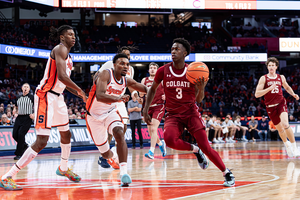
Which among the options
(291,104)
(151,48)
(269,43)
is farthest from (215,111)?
(269,43)

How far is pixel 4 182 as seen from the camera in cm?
455

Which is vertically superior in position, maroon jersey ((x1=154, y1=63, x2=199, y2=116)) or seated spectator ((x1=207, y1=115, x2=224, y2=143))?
maroon jersey ((x1=154, y1=63, x2=199, y2=116))

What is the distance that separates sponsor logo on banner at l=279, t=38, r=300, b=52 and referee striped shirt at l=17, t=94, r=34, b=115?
2630 centimetres

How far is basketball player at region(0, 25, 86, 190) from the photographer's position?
4.82m

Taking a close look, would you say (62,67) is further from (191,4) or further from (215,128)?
(191,4)

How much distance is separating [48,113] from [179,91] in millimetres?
1859

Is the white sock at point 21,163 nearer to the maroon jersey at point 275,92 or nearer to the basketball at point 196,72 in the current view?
the basketball at point 196,72

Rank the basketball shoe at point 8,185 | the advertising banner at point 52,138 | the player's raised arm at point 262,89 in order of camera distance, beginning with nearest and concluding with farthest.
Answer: the basketball shoe at point 8,185 → the player's raised arm at point 262,89 → the advertising banner at point 52,138

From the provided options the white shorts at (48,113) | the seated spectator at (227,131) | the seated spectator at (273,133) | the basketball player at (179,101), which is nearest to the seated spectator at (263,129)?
the seated spectator at (273,133)

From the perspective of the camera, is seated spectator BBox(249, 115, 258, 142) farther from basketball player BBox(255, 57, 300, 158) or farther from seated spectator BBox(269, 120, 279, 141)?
basketball player BBox(255, 57, 300, 158)

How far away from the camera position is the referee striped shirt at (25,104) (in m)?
9.41

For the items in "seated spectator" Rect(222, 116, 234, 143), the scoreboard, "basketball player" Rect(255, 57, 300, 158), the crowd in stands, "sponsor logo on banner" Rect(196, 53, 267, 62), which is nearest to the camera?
"basketball player" Rect(255, 57, 300, 158)

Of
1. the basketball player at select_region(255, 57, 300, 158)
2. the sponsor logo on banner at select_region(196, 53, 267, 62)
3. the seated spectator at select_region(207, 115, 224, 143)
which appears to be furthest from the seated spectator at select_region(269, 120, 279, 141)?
the basketball player at select_region(255, 57, 300, 158)

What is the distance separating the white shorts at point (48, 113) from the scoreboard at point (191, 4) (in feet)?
77.0
